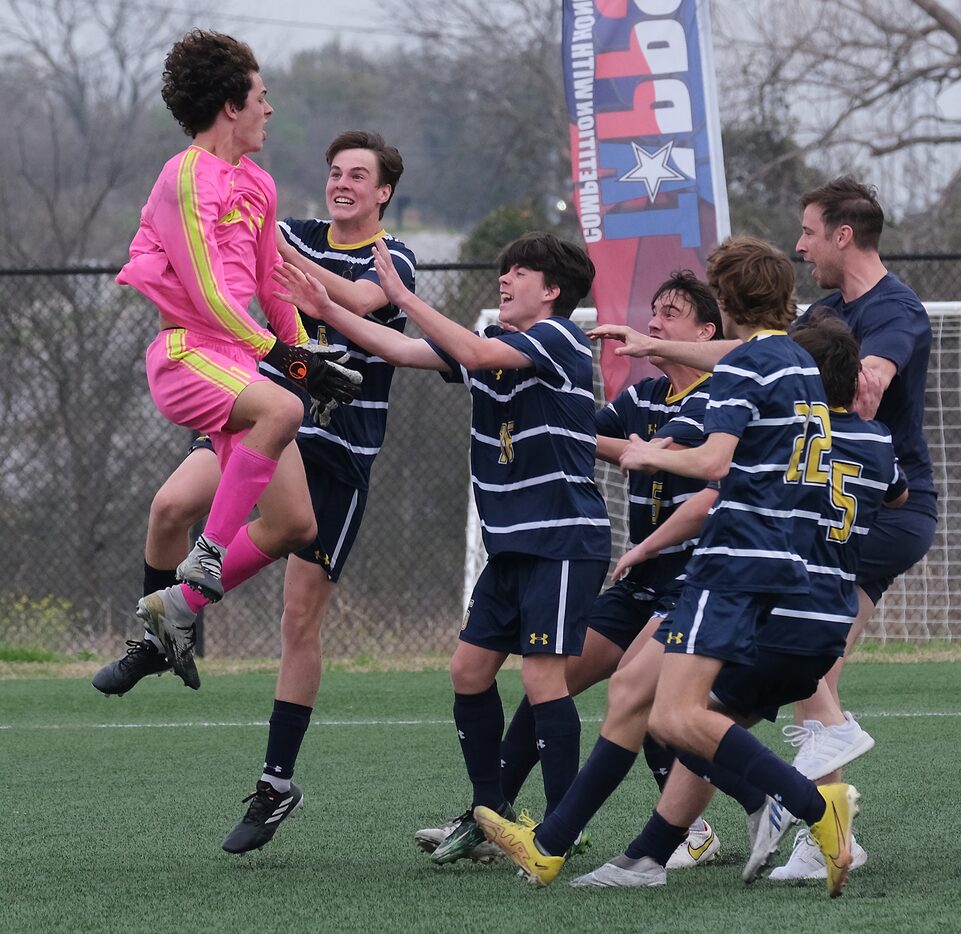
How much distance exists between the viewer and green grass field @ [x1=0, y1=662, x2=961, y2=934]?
3.81m

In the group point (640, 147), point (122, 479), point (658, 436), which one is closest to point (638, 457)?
point (658, 436)

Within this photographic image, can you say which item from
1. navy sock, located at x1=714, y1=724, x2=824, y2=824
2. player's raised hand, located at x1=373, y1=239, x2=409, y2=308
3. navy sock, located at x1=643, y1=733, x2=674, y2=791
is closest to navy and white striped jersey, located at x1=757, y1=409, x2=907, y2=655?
navy sock, located at x1=714, y1=724, x2=824, y2=824

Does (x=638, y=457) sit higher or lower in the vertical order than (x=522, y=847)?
higher

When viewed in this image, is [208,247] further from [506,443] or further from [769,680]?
[769,680]

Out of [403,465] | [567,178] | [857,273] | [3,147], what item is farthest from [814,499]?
[3,147]

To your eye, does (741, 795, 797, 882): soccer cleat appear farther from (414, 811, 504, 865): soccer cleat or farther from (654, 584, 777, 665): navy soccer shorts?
(414, 811, 504, 865): soccer cleat

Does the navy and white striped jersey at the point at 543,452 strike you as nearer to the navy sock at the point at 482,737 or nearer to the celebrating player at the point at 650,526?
the celebrating player at the point at 650,526

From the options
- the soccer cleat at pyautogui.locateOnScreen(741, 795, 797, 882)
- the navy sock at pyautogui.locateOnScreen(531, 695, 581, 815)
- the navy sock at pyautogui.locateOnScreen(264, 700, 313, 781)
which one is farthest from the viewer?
the navy sock at pyautogui.locateOnScreen(264, 700, 313, 781)

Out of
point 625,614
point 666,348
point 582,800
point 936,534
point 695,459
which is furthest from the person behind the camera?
point 936,534

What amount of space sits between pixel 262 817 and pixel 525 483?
132 cm

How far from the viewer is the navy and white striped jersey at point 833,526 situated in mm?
3938

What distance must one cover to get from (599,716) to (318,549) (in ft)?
9.36

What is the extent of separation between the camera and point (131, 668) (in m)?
4.58

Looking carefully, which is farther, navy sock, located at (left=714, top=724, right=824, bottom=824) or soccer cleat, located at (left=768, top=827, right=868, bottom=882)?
soccer cleat, located at (left=768, top=827, right=868, bottom=882)
